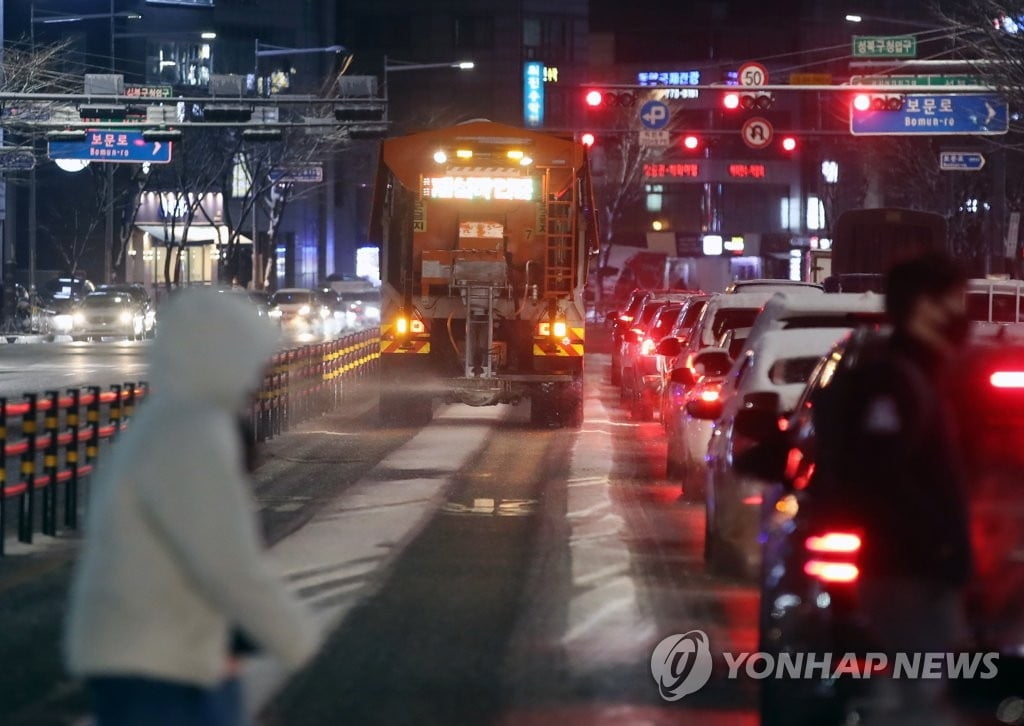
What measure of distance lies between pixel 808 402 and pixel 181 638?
4695 mm

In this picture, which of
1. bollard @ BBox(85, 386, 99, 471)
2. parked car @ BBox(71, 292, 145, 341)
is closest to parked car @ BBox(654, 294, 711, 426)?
bollard @ BBox(85, 386, 99, 471)

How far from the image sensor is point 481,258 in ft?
75.1

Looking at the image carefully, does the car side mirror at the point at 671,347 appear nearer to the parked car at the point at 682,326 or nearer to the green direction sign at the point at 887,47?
the parked car at the point at 682,326

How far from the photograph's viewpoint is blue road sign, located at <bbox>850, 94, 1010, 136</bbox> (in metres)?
34.5

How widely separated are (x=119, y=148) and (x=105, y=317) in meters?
8.47

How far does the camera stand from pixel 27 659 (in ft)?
28.7

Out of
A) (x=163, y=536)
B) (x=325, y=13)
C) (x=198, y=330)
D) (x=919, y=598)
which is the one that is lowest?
(x=919, y=598)

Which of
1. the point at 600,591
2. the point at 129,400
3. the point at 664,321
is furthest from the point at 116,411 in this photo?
the point at 664,321

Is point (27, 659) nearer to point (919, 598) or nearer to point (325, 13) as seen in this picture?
point (919, 598)

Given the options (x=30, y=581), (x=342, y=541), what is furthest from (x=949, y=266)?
(x=342, y=541)

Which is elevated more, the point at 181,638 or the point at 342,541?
the point at 181,638

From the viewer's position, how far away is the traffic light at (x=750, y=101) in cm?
3400

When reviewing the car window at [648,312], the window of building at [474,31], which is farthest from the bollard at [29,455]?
the window of building at [474,31]

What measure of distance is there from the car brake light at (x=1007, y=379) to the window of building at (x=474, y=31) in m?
92.9
